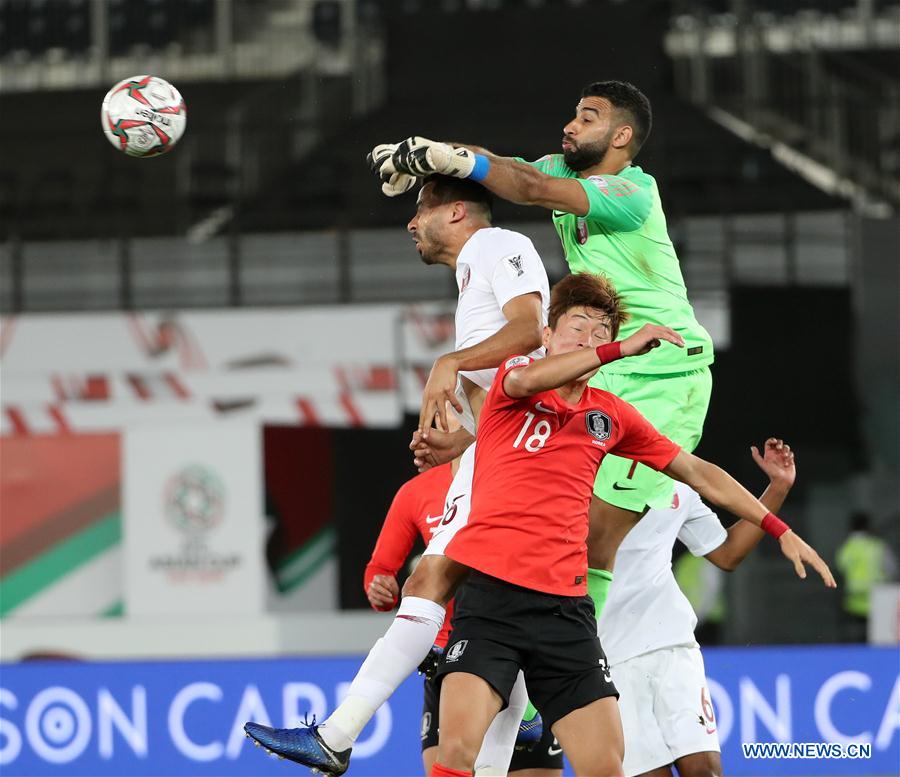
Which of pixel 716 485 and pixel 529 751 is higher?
pixel 716 485

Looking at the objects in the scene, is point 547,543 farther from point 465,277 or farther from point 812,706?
point 812,706

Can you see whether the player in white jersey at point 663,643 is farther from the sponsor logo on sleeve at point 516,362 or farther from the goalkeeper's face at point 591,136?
the sponsor logo on sleeve at point 516,362

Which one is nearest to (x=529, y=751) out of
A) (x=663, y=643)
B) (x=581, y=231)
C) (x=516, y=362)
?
(x=663, y=643)

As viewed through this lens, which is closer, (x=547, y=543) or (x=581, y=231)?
(x=547, y=543)

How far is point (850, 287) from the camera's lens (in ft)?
44.8

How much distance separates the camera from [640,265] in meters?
5.38

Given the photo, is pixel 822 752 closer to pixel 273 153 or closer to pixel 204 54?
pixel 273 153

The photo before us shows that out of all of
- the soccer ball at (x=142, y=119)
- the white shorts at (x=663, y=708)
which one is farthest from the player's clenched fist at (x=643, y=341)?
the soccer ball at (x=142, y=119)

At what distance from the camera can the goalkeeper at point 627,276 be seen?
5.24 m

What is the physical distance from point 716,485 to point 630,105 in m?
1.43

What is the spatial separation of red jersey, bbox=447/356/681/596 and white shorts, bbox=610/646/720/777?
1.32 m

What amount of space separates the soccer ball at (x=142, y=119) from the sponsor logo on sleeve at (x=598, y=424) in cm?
209

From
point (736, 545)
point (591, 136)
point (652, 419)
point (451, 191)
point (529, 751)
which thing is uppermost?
point (591, 136)

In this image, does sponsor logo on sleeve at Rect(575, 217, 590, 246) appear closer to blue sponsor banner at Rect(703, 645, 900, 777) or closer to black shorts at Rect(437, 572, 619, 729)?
black shorts at Rect(437, 572, 619, 729)
